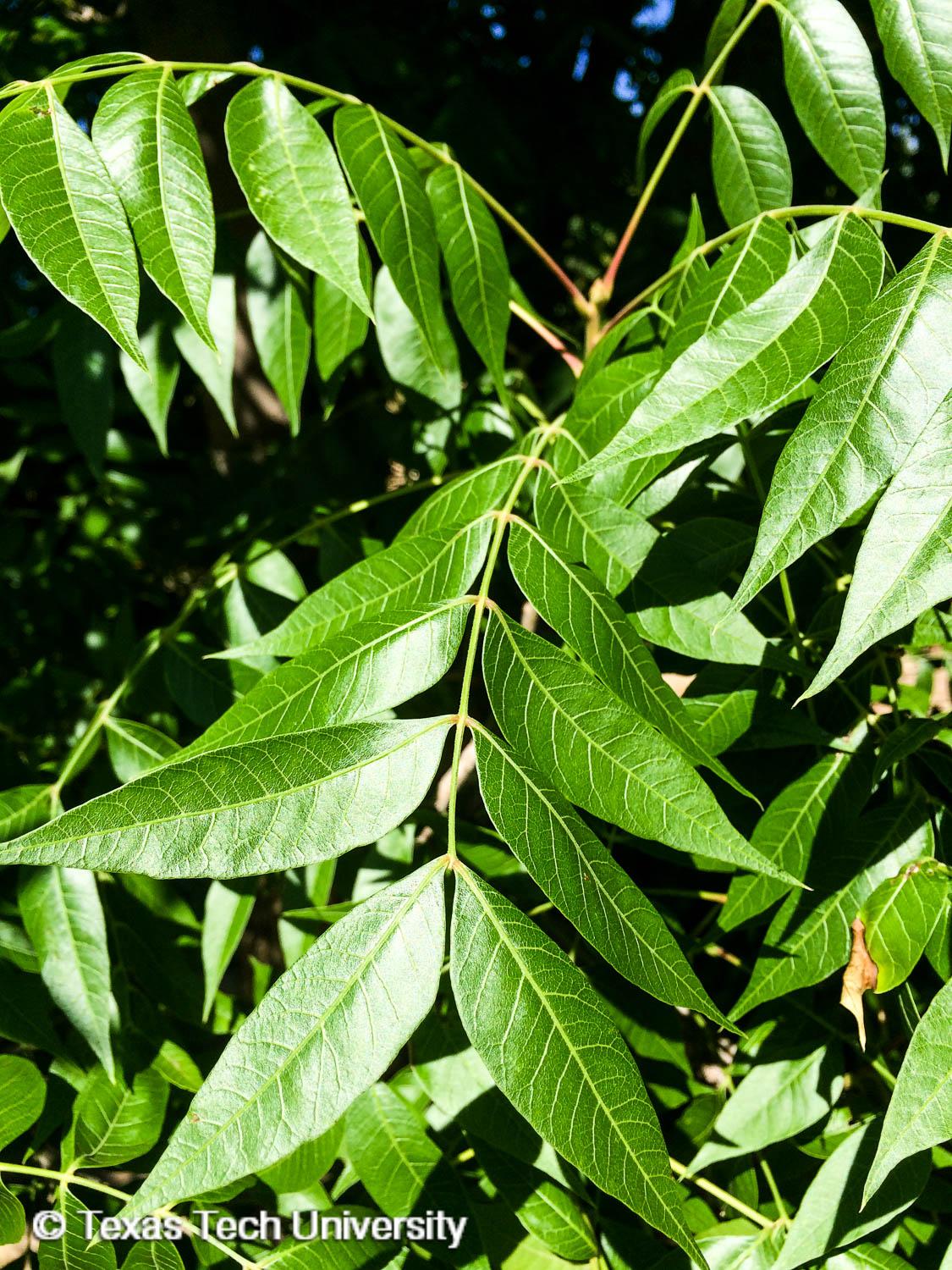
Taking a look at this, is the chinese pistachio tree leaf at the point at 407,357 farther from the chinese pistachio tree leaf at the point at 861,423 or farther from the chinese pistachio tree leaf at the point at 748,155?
the chinese pistachio tree leaf at the point at 861,423

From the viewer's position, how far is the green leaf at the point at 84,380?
4.42 ft

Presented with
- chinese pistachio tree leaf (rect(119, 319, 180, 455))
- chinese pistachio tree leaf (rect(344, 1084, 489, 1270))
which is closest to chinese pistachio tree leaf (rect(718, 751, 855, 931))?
chinese pistachio tree leaf (rect(344, 1084, 489, 1270))

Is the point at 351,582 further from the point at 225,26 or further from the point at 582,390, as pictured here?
the point at 225,26

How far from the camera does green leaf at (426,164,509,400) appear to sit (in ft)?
3.63

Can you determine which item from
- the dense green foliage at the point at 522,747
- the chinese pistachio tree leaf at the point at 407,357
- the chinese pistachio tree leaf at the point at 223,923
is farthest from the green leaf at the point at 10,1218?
the chinese pistachio tree leaf at the point at 407,357

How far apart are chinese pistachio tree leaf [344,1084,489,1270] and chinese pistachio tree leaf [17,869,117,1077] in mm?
270

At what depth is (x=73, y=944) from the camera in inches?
41.4

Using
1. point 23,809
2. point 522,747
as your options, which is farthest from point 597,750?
point 23,809

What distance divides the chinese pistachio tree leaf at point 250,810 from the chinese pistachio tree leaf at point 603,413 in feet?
1.16

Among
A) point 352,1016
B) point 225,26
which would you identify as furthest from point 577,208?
point 352,1016

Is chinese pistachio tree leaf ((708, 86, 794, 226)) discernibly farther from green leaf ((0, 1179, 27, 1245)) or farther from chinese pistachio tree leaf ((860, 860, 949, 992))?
green leaf ((0, 1179, 27, 1245))

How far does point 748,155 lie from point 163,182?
27.6 inches

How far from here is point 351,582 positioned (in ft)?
3.00

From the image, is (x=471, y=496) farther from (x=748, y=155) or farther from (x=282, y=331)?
(x=748, y=155)
